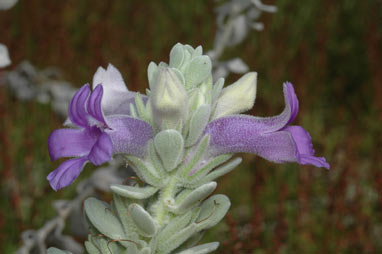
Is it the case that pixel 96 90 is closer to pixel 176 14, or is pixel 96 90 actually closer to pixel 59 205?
pixel 59 205

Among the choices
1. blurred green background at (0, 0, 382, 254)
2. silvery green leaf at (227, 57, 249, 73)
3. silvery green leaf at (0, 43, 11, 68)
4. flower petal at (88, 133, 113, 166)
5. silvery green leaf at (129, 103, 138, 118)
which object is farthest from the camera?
blurred green background at (0, 0, 382, 254)

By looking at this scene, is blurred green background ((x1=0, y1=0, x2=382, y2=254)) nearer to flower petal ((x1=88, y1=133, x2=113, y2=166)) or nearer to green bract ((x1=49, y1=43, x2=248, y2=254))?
green bract ((x1=49, y1=43, x2=248, y2=254))

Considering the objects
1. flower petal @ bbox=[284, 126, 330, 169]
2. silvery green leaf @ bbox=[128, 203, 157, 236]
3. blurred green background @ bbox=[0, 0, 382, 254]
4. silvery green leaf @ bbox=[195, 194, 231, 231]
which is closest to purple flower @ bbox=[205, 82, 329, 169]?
flower petal @ bbox=[284, 126, 330, 169]

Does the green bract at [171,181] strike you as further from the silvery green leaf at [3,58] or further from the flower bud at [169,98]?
the silvery green leaf at [3,58]

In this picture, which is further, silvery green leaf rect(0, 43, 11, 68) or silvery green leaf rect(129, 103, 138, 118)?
silvery green leaf rect(0, 43, 11, 68)

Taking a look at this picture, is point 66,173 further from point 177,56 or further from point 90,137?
point 177,56

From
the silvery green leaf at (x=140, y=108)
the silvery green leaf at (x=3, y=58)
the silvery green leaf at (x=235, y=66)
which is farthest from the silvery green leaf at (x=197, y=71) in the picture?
the silvery green leaf at (x=235, y=66)

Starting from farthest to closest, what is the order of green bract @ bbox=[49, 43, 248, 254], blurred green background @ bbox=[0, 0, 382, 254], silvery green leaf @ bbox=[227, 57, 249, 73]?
blurred green background @ bbox=[0, 0, 382, 254], silvery green leaf @ bbox=[227, 57, 249, 73], green bract @ bbox=[49, 43, 248, 254]
